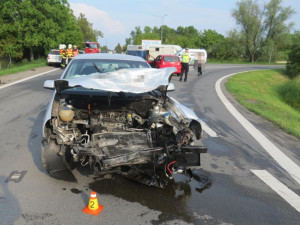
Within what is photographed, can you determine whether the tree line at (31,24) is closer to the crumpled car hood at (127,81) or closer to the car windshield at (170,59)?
the car windshield at (170,59)

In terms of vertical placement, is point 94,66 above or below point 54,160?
above

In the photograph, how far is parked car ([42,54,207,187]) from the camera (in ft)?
11.9

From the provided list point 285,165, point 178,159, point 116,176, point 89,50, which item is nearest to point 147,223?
point 178,159

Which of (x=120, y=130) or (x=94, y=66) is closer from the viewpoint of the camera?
(x=120, y=130)

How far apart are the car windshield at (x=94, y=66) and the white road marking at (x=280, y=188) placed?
9.85 ft

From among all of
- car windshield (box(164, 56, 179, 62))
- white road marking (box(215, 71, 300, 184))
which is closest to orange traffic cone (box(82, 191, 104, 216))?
white road marking (box(215, 71, 300, 184))

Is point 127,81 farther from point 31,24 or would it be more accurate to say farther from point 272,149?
point 31,24

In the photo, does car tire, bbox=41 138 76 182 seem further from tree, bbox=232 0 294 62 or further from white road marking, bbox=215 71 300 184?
tree, bbox=232 0 294 62

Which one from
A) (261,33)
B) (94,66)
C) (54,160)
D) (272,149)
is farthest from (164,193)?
(261,33)

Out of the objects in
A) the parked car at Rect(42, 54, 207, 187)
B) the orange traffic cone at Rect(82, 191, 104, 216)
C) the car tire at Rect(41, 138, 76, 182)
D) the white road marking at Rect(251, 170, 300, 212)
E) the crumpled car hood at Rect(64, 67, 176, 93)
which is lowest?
the white road marking at Rect(251, 170, 300, 212)

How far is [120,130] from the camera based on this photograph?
4.23 metres

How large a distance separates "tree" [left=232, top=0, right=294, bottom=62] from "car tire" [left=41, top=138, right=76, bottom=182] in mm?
51006

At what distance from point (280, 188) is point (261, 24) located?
5189 centimetres

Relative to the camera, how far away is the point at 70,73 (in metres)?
5.26
